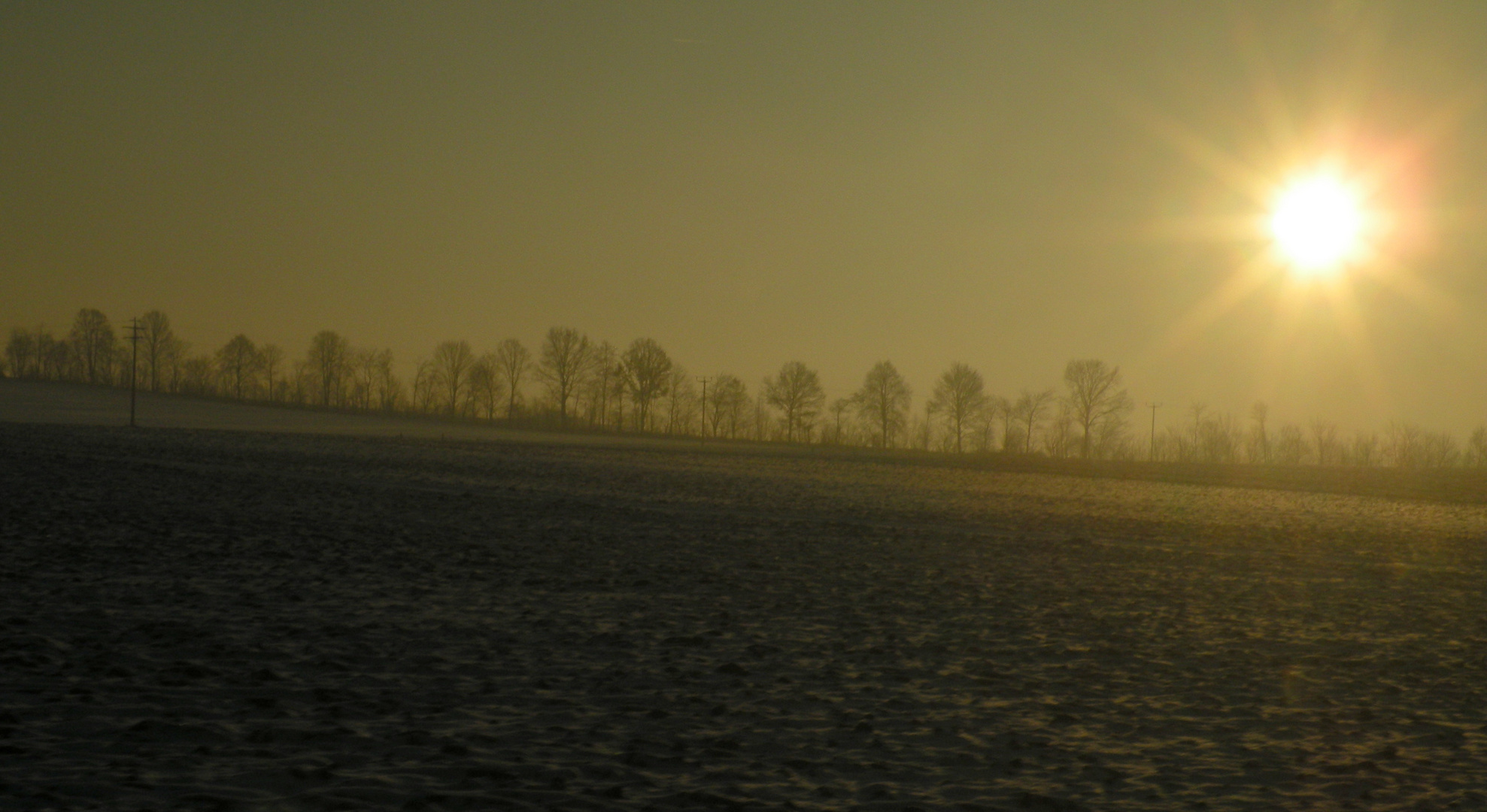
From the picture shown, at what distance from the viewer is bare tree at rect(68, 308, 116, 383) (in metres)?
198

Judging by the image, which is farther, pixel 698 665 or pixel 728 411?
pixel 728 411

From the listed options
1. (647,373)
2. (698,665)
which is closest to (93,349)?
(647,373)

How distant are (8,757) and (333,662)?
13.9 ft

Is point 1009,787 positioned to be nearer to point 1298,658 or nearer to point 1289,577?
point 1298,658

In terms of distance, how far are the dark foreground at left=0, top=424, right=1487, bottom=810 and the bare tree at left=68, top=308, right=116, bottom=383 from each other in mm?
190021

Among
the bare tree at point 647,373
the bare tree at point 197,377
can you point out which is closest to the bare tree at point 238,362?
the bare tree at point 197,377

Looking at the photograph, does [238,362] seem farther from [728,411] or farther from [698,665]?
[698,665]

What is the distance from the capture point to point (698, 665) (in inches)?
525

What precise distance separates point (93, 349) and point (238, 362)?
27.2 meters

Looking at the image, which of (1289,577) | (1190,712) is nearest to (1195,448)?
(1289,577)

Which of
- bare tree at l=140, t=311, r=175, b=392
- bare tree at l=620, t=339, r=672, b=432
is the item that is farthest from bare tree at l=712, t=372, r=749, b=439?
bare tree at l=140, t=311, r=175, b=392

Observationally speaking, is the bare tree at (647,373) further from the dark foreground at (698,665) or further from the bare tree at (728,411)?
the dark foreground at (698,665)

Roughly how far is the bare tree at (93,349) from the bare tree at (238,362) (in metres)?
21.0

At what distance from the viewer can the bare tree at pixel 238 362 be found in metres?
194
